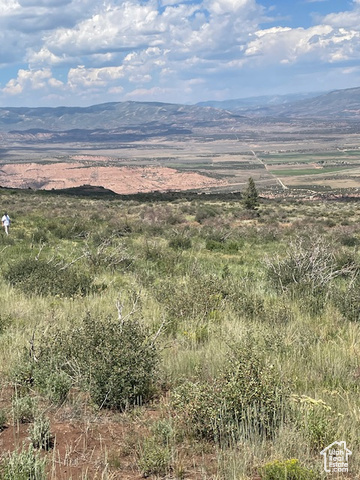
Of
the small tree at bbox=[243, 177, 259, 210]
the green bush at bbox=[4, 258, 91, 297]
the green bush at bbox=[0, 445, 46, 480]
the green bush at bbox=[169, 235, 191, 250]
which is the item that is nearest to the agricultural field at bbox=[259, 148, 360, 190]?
the small tree at bbox=[243, 177, 259, 210]

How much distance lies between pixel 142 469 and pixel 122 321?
1.84 m

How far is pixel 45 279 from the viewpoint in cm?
814

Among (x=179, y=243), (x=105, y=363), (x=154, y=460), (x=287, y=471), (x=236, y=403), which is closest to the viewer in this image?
(x=287, y=471)

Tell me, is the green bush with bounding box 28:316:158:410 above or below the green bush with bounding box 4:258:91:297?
above

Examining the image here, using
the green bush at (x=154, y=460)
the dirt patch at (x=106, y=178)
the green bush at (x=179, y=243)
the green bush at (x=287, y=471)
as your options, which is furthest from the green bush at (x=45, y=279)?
the dirt patch at (x=106, y=178)

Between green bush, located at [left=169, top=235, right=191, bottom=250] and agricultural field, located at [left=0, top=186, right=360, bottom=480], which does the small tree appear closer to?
green bush, located at [left=169, top=235, right=191, bottom=250]

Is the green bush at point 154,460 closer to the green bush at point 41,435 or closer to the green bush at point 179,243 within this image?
the green bush at point 41,435

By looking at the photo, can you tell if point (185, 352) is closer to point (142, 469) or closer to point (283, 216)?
point (142, 469)

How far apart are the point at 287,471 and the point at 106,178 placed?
418ft

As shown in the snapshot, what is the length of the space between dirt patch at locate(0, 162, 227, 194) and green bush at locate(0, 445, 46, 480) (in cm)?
10614

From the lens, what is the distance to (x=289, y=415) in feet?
10.8

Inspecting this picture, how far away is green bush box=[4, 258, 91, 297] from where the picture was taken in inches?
309

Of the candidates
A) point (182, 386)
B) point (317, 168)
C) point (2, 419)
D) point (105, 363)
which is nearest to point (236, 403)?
point (182, 386)

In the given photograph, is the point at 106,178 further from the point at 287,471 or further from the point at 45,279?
the point at 287,471
